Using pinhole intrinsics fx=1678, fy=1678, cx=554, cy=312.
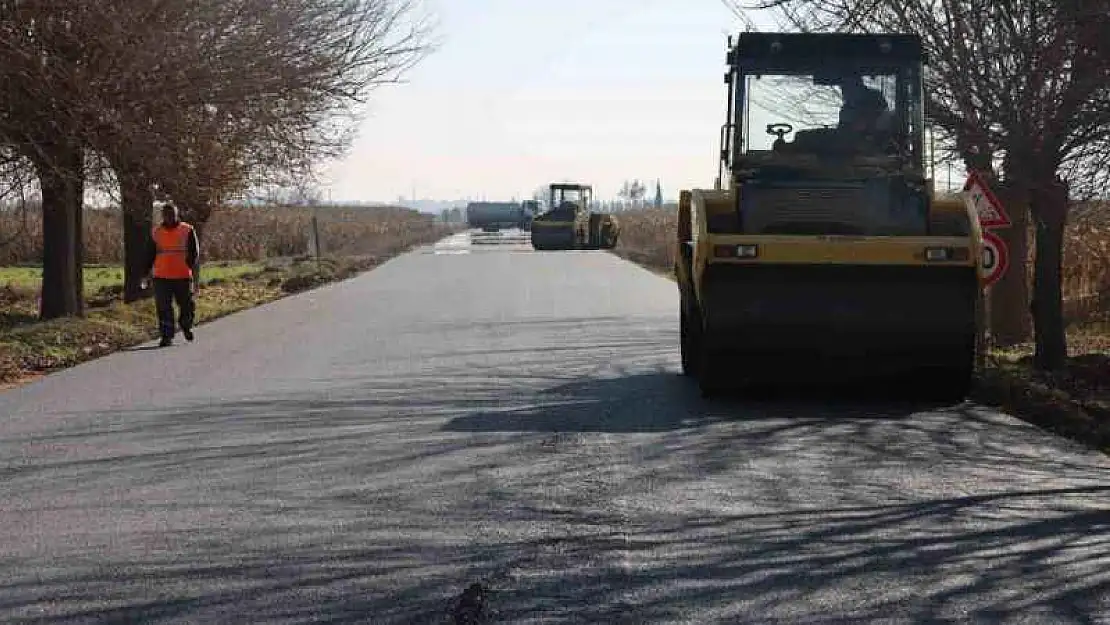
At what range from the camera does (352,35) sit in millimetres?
22016

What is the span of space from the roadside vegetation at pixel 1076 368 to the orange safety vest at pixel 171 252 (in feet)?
29.6

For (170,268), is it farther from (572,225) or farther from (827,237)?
(572,225)

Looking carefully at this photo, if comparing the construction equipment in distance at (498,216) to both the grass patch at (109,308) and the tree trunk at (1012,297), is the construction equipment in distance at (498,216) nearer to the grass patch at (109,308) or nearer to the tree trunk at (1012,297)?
the grass patch at (109,308)

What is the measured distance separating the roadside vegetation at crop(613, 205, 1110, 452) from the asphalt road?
0.47 m

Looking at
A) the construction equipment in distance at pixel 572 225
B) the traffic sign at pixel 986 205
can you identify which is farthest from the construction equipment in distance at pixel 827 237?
the construction equipment in distance at pixel 572 225

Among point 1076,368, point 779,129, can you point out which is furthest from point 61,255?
point 1076,368

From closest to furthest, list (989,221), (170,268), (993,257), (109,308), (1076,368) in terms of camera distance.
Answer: (989,221), (1076,368), (993,257), (170,268), (109,308)

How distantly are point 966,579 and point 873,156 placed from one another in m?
7.77

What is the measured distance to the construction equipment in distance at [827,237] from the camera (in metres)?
12.5

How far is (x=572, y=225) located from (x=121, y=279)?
24.8 meters

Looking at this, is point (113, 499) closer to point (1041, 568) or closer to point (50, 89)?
point (1041, 568)

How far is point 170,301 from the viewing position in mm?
19031

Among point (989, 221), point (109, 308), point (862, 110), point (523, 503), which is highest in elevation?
point (862, 110)

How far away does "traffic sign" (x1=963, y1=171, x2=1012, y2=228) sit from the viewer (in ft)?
49.9
